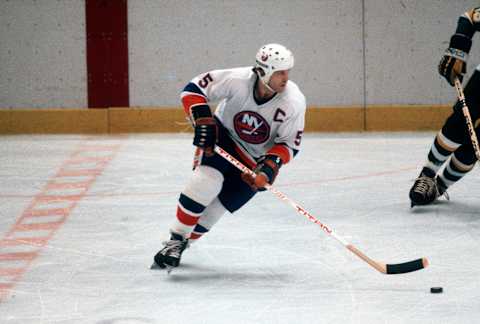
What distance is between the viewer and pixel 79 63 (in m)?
8.83

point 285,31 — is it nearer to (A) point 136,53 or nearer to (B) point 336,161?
(A) point 136,53

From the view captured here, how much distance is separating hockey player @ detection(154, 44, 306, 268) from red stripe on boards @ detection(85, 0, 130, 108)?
4.77m

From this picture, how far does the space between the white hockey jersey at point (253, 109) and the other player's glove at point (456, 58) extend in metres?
1.54

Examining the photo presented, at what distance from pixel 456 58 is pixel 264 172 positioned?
1.87 m

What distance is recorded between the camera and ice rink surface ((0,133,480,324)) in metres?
3.54

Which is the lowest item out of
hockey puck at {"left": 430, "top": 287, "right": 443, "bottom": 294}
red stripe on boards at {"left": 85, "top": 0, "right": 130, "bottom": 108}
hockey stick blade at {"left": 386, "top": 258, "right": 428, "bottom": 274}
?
red stripe on boards at {"left": 85, "top": 0, "right": 130, "bottom": 108}

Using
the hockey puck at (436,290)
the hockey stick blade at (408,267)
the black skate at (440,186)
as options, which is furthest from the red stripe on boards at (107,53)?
the hockey puck at (436,290)

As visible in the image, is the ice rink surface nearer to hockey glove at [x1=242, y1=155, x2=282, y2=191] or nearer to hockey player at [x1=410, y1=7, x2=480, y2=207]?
hockey player at [x1=410, y1=7, x2=480, y2=207]

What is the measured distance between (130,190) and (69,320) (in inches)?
105

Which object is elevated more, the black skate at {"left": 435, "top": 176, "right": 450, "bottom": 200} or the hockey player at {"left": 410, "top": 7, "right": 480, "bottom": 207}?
the hockey player at {"left": 410, "top": 7, "right": 480, "bottom": 207}

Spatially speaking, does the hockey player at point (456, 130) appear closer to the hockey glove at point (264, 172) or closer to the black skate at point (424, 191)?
the black skate at point (424, 191)

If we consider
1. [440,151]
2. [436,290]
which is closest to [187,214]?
[436,290]

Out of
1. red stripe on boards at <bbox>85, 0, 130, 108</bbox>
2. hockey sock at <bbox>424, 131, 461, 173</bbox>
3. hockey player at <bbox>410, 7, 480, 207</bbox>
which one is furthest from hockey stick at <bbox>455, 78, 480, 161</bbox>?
red stripe on boards at <bbox>85, 0, 130, 108</bbox>

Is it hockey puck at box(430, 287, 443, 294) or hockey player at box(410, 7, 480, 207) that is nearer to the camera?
hockey puck at box(430, 287, 443, 294)
